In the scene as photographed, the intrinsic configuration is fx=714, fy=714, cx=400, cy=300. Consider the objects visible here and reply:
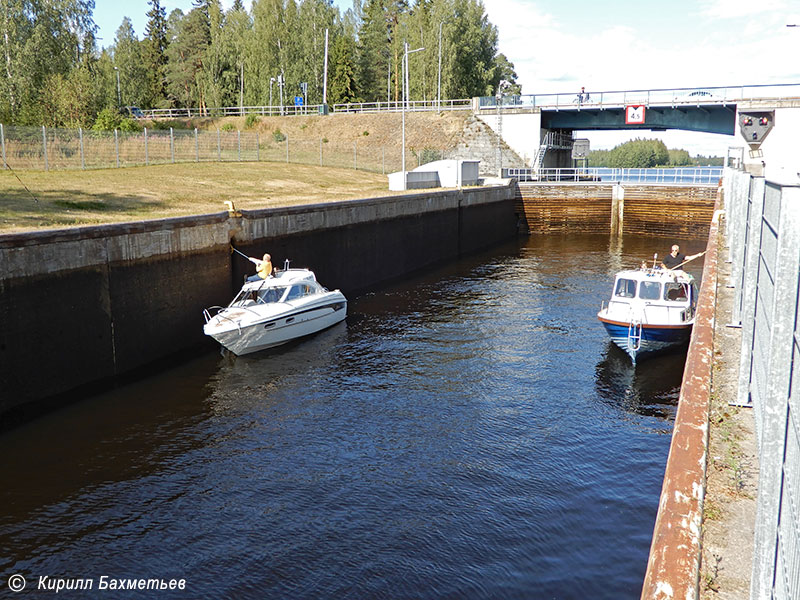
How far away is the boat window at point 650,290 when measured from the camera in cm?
2116

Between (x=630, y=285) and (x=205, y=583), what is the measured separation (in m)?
15.9

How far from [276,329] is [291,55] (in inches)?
3079

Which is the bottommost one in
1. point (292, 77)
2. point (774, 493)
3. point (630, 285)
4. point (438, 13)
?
point (630, 285)

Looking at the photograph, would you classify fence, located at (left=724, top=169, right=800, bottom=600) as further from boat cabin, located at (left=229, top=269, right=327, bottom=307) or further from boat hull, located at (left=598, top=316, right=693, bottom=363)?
boat cabin, located at (left=229, top=269, right=327, bottom=307)

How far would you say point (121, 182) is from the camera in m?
34.6

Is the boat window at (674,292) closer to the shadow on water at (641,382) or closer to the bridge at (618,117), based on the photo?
the shadow on water at (641,382)

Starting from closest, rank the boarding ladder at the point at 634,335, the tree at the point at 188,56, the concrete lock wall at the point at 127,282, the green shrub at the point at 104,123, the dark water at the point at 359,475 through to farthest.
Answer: the dark water at the point at 359,475 → the concrete lock wall at the point at 127,282 → the boarding ladder at the point at 634,335 → the green shrub at the point at 104,123 → the tree at the point at 188,56

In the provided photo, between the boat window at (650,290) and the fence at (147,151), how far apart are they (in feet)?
91.0

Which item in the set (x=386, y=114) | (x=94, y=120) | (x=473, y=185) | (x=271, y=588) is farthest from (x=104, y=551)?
(x=386, y=114)

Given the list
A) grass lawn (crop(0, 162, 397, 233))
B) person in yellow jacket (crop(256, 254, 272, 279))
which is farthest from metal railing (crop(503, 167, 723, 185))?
person in yellow jacket (crop(256, 254, 272, 279))

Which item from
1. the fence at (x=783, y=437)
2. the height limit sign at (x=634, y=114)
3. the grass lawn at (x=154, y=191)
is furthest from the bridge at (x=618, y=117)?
the fence at (x=783, y=437)

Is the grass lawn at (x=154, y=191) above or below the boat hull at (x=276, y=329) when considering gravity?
above

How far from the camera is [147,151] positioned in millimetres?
41562

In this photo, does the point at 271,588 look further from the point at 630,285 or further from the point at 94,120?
the point at 94,120
